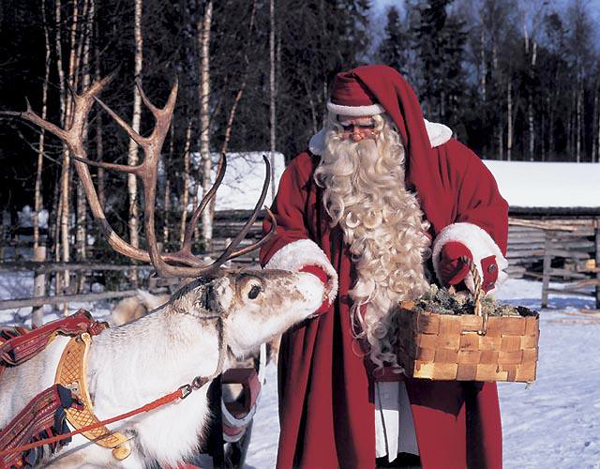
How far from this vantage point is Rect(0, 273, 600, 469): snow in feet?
16.3

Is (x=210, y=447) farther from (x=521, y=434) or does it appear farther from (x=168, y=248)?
(x=168, y=248)

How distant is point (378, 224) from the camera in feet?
9.32

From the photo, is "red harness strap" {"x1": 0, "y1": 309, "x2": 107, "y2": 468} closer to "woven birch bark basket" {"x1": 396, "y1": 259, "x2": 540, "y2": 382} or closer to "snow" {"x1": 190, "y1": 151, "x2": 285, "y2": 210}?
"woven birch bark basket" {"x1": 396, "y1": 259, "x2": 540, "y2": 382}

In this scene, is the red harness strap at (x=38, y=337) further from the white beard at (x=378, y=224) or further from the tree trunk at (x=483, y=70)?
the tree trunk at (x=483, y=70)

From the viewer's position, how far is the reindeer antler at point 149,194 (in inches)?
113

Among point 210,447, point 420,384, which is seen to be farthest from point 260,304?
point 210,447

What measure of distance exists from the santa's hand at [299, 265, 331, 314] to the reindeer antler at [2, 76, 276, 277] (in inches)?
9.1

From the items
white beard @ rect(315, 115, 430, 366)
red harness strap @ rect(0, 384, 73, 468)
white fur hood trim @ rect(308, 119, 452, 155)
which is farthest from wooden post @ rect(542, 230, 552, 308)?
red harness strap @ rect(0, 384, 73, 468)

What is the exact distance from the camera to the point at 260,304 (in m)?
2.77

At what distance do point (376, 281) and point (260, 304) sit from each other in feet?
1.52

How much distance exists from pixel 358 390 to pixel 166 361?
0.74 m

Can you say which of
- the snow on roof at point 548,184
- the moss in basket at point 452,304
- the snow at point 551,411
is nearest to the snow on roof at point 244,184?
the snow on roof at point 548,184

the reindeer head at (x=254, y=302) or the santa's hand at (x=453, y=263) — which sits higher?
the santa's hand at (x=453, y=263)

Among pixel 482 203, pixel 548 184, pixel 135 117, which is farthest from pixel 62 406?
pixel 548 184
